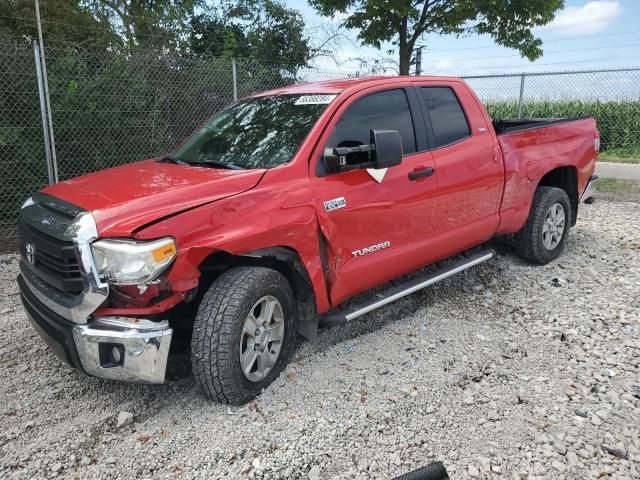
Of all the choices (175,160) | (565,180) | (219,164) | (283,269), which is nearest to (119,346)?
(283,269)

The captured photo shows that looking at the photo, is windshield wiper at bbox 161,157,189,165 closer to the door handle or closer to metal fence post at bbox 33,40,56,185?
the door handle

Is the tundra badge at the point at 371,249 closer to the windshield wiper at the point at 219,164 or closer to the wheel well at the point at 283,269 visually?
the wheel well at the point at 283,269

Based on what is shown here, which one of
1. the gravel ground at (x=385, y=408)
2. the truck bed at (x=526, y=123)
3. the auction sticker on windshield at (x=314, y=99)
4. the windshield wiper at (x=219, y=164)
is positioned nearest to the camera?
the gravel ground at (x=385, y=408)

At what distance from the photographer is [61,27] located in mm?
12453

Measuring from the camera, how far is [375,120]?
3.82 metres

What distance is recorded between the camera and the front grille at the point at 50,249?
278 centimetres

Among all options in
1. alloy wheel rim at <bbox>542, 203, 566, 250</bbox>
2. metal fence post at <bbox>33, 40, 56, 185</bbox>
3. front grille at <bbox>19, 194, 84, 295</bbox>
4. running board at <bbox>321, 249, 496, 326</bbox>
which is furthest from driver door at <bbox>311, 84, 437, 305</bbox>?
metal fence post at <bbox>33, 40, 56, 185</bbox>

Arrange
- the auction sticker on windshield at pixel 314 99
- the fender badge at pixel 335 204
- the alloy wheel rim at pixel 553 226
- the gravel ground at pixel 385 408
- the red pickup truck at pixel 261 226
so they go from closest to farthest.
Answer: the gravel ground at pixel 385 408
the red pickup truck at pixel 261 226
the fender badge at pixel 335 204
the auction sticker on windshield at pixel 314 99
the alloy wheel rim at pixel 553 226

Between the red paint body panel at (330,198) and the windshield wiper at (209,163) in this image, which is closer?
the red paint body panel at (330,198)

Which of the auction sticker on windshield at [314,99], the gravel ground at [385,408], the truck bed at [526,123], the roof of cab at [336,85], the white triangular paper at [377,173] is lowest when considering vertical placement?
the gravel ground at [385,408]

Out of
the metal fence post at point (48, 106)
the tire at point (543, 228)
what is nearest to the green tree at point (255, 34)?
the metal fence post at point (48, 106)

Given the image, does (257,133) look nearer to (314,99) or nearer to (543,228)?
(314,99)

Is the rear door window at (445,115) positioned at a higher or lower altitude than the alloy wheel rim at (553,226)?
higher

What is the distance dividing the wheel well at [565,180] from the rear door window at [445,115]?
1589 mm
